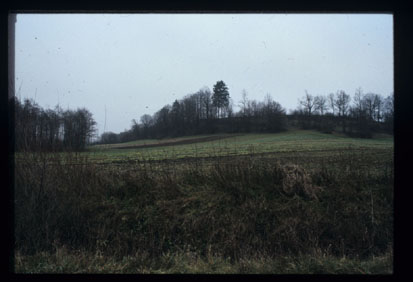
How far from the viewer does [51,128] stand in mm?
5844

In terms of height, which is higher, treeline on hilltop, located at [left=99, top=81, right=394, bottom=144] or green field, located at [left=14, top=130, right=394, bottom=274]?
treeline on hilltop, located at [left=99, top=81, right=394, bottom=144]

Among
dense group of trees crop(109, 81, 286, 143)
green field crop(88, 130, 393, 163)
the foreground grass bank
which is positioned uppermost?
dense group of trees crop(109, 81, 286, 143)

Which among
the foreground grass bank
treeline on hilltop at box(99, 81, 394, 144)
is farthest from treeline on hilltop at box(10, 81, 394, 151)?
the foreground grass bank

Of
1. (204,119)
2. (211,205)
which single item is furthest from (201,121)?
(211,205)

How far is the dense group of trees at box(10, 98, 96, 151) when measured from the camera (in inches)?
214

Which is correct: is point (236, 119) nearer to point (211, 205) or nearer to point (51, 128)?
point (211, 205)

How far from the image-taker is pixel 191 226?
5.50 metres

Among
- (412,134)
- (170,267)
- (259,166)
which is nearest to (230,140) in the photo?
(259,166)

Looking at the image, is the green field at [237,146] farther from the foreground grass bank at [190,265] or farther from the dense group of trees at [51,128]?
the foreground grass bank at [190,265]

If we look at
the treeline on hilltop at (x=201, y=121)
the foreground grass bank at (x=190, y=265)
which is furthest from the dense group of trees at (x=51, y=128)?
the foreground grass bank at (x=190, y=265)

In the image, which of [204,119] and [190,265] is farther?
[204,119]

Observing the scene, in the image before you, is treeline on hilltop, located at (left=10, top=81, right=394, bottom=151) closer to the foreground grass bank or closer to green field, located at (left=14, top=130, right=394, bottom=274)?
green field, located at (left=14, top=130, right=394, bottom=274)
